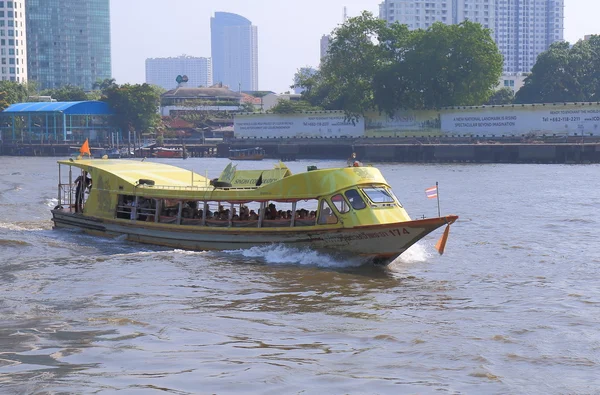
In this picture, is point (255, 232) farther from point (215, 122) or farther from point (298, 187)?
point (215, 122)

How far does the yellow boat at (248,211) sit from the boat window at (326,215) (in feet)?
0.08

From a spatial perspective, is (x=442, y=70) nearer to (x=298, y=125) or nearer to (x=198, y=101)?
(x=298, y=125)

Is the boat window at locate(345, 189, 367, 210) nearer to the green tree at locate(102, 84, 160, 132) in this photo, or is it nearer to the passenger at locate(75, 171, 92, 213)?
the passenger at locate(75, 171, 92, 213)

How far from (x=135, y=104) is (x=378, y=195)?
92.1 metres

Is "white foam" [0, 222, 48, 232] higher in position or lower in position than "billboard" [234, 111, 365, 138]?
lower

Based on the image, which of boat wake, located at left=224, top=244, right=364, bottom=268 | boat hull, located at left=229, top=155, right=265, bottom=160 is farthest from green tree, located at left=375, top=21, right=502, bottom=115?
boat wake, located at left=224, top=244, right=364, bottom=268

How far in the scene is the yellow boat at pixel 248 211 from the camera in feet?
69.7

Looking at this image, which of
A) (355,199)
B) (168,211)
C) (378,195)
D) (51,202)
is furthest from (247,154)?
(355,199)

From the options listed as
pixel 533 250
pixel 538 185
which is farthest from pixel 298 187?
pixel 538 185

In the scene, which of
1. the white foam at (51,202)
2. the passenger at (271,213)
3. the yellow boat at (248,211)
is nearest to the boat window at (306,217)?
the yellow boat at (248,211)

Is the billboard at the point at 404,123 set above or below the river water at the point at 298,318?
above

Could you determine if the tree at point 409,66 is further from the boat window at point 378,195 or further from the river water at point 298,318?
the boat window at point 378,195

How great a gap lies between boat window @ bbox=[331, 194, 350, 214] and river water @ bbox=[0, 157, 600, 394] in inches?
47.3

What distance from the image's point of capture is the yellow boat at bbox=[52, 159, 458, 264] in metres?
21.2
